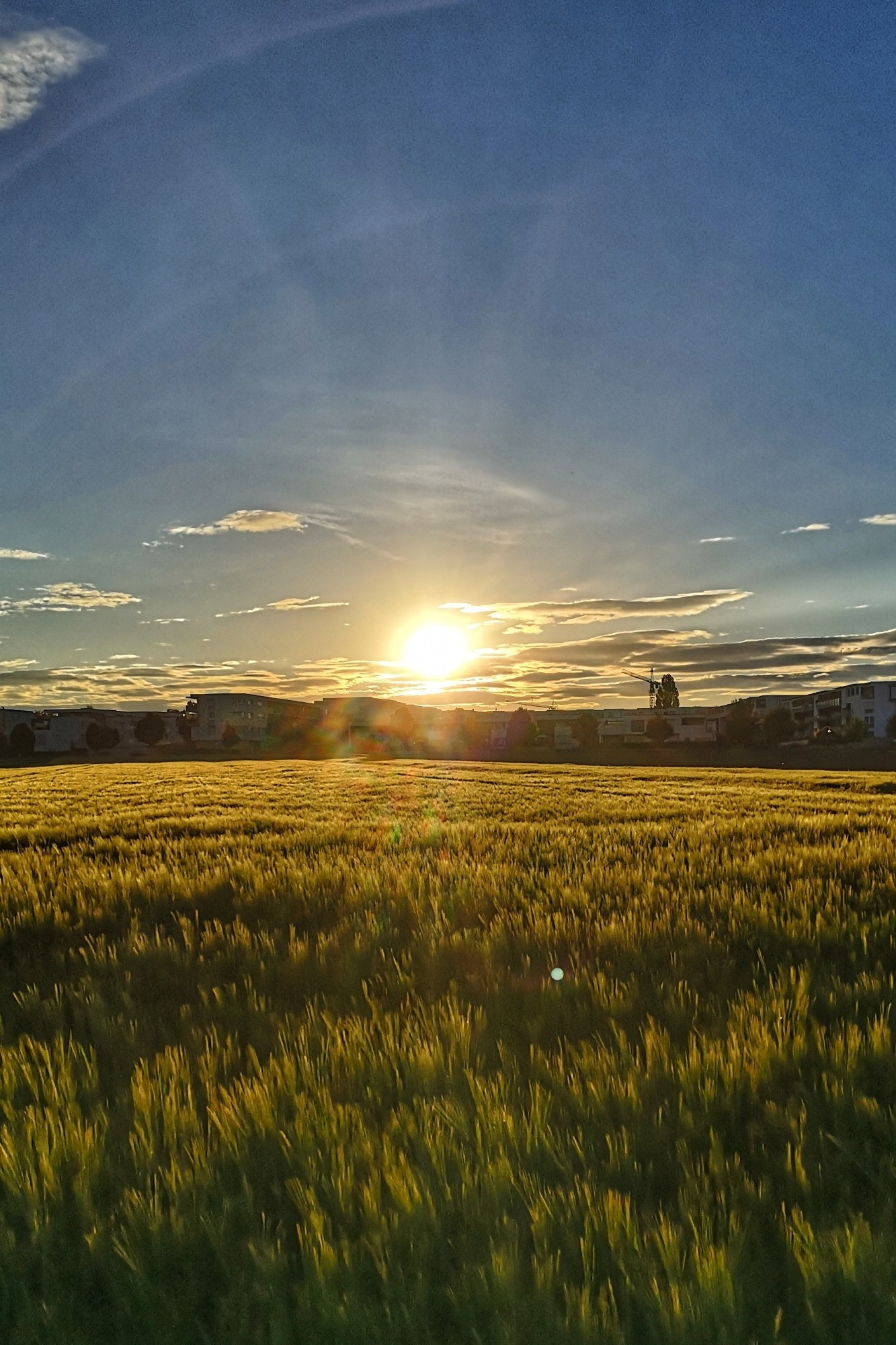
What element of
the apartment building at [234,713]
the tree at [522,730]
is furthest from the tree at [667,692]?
the apartment building at [234,713]

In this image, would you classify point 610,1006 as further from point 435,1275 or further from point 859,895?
point 859,895

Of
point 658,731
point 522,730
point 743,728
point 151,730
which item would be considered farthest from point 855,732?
point 151,730

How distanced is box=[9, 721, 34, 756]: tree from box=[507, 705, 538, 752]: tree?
6451 centimetres

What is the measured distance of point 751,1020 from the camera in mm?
2768

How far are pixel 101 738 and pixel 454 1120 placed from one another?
10175 cm

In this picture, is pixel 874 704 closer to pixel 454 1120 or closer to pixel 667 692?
pixel 667 692

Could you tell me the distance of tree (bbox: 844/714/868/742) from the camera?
8562 centimetres

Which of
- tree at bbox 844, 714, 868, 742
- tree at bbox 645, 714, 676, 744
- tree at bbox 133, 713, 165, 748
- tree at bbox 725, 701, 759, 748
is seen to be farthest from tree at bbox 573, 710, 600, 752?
tree at bbox 133, 713, 165, 748

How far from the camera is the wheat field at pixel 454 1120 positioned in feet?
5.27

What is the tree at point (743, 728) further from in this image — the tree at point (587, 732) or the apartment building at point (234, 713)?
the apartment building at point (234, 713)

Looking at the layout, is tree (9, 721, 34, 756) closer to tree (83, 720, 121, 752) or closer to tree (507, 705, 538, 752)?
tree (83, 720, 121, 752)

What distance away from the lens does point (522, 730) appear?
122188mm

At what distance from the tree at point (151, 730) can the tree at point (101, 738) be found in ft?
11.1

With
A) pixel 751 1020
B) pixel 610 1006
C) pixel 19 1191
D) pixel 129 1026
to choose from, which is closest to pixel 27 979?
pixel 129 1026
